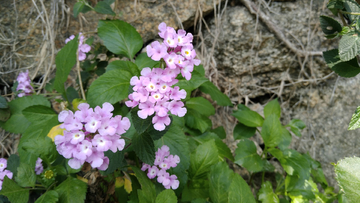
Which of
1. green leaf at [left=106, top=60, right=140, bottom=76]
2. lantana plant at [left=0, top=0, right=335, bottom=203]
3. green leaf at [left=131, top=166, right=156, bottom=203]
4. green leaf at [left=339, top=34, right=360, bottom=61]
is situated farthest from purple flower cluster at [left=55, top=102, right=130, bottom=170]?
green leaf at [left=339, top=34, right=360, bottom=61]

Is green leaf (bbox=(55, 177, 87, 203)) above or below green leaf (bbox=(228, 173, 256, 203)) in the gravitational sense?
below

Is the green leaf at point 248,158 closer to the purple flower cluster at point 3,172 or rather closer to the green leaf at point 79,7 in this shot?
the purple flower cluster at point 3,172

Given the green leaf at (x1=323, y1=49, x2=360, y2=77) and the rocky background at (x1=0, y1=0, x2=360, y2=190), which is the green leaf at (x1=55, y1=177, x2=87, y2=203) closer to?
the rocky background at (x1=0, y1=0, x2=360, y2=190)

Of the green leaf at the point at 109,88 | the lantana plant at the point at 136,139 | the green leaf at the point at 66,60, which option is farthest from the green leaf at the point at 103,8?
the green leaf at the point at 109,88

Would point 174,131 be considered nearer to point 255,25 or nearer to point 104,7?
point 104,7

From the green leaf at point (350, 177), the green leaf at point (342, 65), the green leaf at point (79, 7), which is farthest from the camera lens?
the green leaf at point (79, 7)

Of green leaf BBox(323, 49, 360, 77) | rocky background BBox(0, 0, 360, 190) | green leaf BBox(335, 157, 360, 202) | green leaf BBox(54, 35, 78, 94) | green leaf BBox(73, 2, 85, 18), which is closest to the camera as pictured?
green leaf BBox(335, 157, 360, 202)

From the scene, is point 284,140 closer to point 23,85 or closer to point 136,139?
point 136,139
